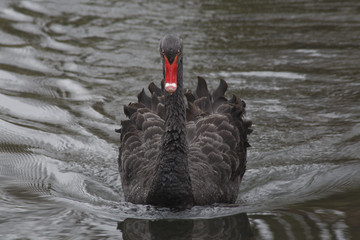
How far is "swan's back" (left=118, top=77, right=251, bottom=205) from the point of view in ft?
19.6

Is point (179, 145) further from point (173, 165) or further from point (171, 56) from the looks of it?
point (171, 56)

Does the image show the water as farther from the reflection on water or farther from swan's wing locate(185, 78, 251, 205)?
swan's wing locate(185, 78, 251, 205)

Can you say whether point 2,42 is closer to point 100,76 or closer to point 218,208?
point 100,76

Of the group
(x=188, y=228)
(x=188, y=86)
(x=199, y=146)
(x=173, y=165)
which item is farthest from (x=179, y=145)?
(x=188, y=86)

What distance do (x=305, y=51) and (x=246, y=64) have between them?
117cm

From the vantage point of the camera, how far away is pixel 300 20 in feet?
39.2

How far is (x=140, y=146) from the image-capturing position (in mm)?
6359

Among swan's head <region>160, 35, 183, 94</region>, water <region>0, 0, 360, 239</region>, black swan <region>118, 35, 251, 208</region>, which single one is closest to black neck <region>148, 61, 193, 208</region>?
black swan <region>118, 35, 251, 208</region>

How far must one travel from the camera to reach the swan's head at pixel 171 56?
17.4ft

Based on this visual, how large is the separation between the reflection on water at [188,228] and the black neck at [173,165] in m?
0.20

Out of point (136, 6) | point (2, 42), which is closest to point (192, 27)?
point (136, 6)

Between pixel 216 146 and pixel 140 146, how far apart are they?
0.73m

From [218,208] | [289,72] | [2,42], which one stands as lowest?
[218,208]

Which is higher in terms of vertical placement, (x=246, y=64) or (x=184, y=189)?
(x=246, y=64)
